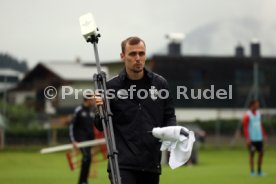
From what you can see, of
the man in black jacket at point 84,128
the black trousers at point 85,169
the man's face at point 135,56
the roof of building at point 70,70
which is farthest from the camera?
the roof of building at point 70,70

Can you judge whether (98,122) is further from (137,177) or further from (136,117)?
(137,177)

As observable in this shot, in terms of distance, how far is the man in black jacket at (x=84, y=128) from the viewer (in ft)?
63.4

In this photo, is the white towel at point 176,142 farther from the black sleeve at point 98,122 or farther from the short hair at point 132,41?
the short hair at point 132,41

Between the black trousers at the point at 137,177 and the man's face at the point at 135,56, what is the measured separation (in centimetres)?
104

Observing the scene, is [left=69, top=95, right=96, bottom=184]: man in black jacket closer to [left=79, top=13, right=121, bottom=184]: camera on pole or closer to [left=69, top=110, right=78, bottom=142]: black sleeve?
[left=69, top=110, right=78, bottom=142]: black sleeve

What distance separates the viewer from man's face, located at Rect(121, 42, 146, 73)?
8.88 metres

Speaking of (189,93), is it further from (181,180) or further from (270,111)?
(181,180)

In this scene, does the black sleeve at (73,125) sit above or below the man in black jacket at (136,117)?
below

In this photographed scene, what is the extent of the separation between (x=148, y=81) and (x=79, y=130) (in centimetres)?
1088

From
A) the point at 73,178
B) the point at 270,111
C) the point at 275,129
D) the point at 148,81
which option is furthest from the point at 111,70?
the point at 148,81

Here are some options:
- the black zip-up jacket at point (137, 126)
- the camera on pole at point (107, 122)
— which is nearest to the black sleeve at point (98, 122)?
the black zip-up jacket at point (137, 126)

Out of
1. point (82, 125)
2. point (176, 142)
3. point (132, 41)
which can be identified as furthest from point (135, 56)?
point (82, 125)

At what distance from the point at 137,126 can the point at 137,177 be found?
1.74 feet

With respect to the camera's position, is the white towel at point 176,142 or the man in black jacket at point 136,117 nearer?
the white towel at point 176,142
